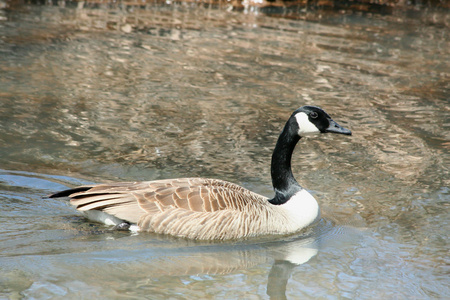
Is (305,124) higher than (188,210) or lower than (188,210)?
higher

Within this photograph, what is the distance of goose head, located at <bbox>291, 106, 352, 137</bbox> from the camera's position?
7.05m

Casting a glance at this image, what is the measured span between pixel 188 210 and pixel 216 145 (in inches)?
125

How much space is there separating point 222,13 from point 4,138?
1415 centimetres

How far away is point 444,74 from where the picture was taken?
1512 centimetres

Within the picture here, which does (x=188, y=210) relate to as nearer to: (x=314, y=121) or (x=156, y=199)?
(x=156, y=199)

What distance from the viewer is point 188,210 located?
6.45 m

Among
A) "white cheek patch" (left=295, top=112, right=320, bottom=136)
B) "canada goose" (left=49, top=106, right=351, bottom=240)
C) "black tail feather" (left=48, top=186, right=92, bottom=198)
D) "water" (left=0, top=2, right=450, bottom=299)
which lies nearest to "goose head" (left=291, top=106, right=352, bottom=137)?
"white cheek patch" (left=295, top=112, right=320, bottom=136)

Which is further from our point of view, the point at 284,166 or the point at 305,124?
the point at 284,166

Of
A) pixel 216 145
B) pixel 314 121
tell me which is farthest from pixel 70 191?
pixel 216 145

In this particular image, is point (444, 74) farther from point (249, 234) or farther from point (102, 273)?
point (102, 273)

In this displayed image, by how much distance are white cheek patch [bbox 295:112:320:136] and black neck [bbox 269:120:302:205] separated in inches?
2.9

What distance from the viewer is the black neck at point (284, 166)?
23.5ft

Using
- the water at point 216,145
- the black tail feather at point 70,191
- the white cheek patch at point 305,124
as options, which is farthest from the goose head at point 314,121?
the black tail feather at point 70,191

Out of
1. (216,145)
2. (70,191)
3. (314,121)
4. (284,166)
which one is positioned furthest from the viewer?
(216,145)
